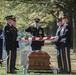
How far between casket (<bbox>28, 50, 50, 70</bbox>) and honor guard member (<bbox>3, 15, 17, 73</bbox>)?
66cm

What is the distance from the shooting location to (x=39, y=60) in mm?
12898

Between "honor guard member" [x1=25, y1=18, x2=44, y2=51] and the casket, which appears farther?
"honor guard member" [x1=25, y1=18, x2=44, y2=51]

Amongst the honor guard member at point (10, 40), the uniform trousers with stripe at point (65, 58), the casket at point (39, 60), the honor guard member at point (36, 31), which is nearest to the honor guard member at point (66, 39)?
the uniform trousers with stripe at point (65, 58)

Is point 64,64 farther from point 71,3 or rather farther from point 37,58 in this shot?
point 71,3

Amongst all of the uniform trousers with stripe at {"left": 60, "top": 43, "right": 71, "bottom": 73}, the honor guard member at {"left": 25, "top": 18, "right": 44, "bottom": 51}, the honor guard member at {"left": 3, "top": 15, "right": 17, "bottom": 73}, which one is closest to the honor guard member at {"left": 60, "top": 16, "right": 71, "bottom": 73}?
the uniform trousers with stripe at {"left": 60, "top": 43, "right": 71, "bottom": 73}

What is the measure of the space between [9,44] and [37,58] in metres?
1.16

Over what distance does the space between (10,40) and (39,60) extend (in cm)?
131

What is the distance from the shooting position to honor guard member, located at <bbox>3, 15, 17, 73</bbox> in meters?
12.5

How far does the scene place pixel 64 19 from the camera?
12602 mm

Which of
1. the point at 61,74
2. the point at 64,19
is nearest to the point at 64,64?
the point at 61,74

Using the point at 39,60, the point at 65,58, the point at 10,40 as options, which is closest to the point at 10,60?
the point at 10,40

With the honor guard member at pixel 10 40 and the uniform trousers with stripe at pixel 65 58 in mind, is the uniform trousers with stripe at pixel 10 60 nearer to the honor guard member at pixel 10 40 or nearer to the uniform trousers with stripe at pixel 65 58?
the honor guard member at pixel 10 40

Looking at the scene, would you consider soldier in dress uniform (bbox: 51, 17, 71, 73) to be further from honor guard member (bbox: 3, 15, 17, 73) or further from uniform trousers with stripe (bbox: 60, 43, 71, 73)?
honor guard member (bbox: 3, 15, 17, 73)

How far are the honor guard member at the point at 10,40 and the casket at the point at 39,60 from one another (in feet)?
2.16
